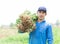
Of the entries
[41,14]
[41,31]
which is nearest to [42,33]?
[41,31]

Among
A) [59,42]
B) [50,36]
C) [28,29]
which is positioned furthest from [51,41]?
[59,42]

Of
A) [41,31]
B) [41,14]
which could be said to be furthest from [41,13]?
[41,31]

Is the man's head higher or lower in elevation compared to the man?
higher

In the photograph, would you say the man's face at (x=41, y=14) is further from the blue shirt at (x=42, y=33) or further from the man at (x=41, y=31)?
the blue shirt at (x=42, y=33)

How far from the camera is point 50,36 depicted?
17.0 ft

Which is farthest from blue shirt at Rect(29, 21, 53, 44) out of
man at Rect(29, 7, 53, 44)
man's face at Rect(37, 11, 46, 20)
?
man's face at Rect(37, 11, 46, 20)

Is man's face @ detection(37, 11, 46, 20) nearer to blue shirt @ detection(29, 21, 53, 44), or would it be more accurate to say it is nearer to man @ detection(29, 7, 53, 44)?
man @ detection(29, 7, 53, 44)

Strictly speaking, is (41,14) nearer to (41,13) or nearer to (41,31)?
(41,13)

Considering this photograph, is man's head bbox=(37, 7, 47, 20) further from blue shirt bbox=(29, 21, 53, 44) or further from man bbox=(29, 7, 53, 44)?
blue shirt bbox=(29, 21, 53, 44)

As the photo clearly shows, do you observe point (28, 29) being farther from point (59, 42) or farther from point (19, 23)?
point (59, 42)

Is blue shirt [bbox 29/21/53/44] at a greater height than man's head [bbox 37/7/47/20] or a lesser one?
lesser

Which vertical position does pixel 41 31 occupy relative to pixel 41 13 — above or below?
below

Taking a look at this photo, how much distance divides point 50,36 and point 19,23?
608mm

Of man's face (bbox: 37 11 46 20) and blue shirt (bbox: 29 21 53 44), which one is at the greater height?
man's face (bbox: 37 11 46 20)
